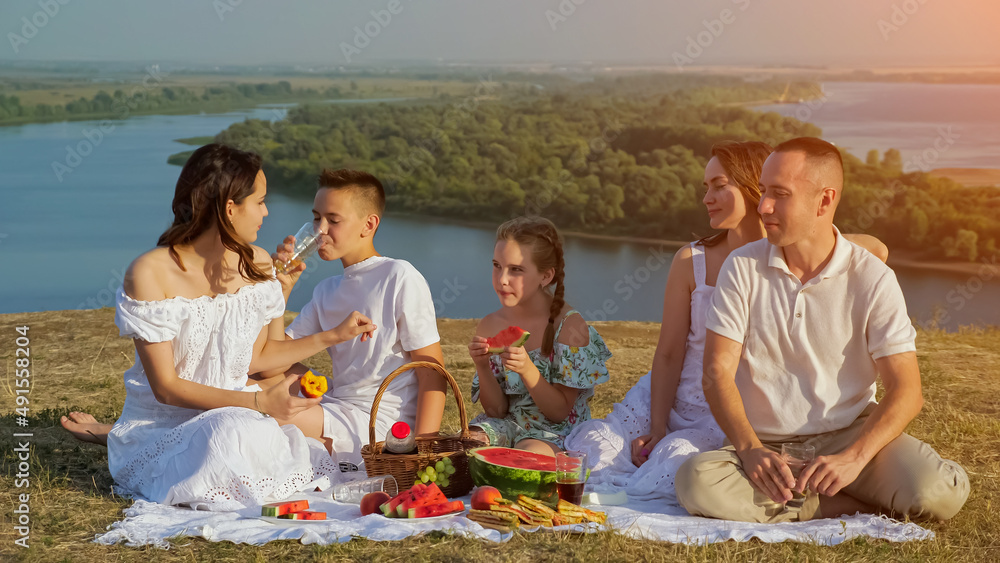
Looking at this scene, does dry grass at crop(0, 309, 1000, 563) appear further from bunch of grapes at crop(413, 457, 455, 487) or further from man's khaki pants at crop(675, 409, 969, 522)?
bunch of grapes at crop(413, 457, 455, 487)

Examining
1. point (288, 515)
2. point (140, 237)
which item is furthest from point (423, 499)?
point (140, 237)

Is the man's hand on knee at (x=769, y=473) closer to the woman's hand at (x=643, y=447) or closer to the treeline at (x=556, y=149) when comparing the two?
the woman's hand at (x=643, y=447)

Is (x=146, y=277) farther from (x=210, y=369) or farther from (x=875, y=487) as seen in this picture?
(x=875, y=487)

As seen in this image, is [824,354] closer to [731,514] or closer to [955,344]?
[731,514]

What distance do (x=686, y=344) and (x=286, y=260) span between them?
2167 millimetres

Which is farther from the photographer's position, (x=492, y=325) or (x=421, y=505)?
(x=492, y=325)

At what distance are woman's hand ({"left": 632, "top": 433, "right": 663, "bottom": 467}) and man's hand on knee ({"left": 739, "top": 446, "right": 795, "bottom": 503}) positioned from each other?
868 mm

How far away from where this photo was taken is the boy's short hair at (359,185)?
16.2ft

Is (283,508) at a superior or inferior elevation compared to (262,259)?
inferior

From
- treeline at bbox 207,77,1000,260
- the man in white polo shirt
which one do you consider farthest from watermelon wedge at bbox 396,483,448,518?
treeline at bbox 207,77,1000,260

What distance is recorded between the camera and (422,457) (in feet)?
13.6

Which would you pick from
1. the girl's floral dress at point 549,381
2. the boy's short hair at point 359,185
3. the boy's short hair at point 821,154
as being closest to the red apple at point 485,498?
the girl's floral dress at point 549,381

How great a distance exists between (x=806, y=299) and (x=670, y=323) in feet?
2.83

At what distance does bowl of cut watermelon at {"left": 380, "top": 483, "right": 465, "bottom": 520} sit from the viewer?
380 cm
